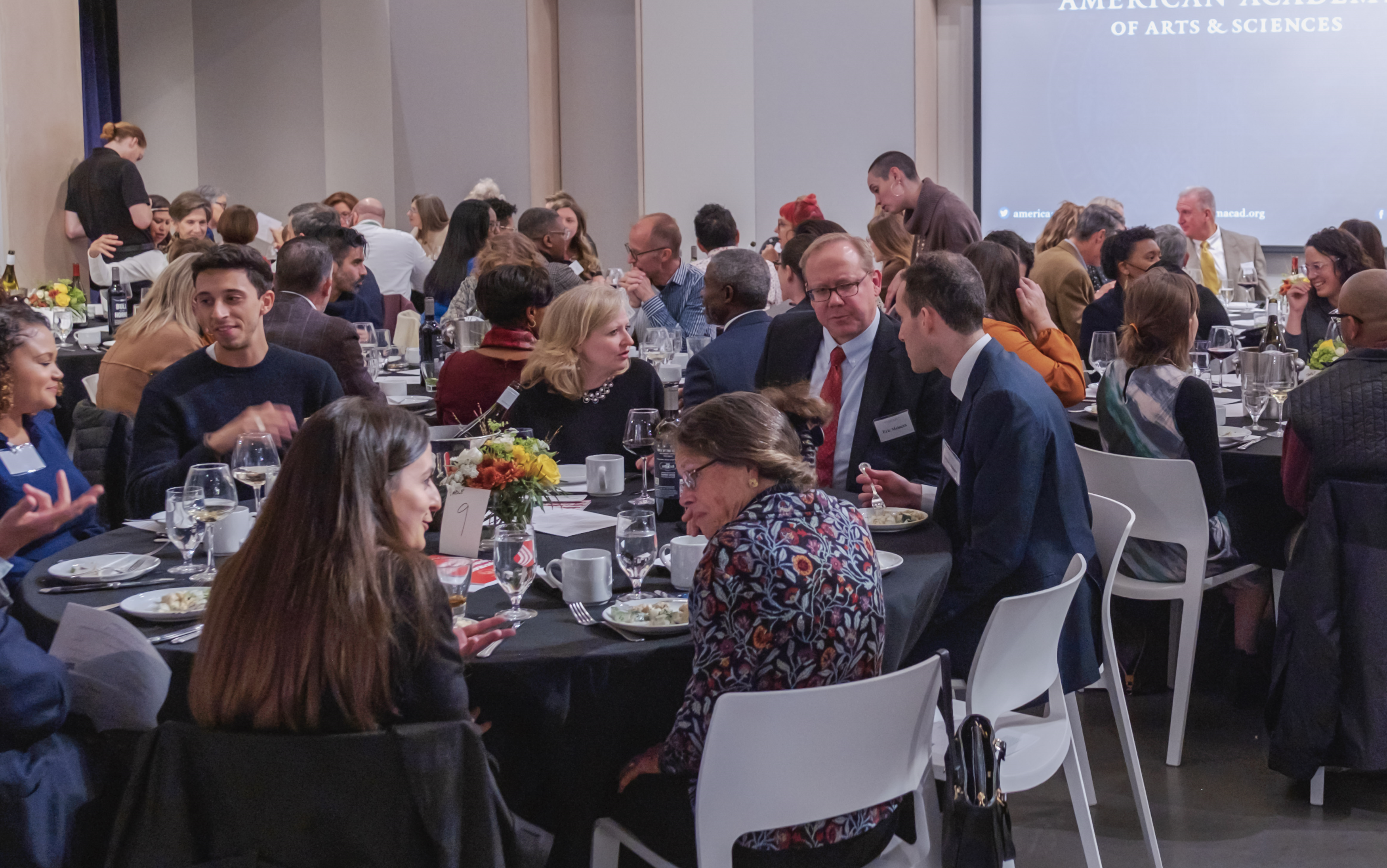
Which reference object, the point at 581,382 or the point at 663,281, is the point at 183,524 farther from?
the point at 663,281

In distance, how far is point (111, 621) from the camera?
1911 millimetres

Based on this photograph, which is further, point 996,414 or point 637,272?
point 637,272

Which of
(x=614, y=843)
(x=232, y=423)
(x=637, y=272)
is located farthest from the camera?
(x=637, y=272)

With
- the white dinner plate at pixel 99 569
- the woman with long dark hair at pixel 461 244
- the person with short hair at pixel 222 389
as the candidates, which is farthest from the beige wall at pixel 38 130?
the white dinner plate at pixel 99 569

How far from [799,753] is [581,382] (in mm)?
1964

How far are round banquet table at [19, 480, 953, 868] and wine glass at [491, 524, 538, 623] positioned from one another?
0.04 m

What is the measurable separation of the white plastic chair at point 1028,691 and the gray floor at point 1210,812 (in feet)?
1.83

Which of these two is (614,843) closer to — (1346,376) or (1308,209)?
(1346,376)

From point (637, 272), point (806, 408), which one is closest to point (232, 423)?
point (806, 408)

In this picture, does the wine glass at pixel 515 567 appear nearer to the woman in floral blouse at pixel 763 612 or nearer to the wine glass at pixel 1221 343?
the woman in floral blouse at pixel 763 612

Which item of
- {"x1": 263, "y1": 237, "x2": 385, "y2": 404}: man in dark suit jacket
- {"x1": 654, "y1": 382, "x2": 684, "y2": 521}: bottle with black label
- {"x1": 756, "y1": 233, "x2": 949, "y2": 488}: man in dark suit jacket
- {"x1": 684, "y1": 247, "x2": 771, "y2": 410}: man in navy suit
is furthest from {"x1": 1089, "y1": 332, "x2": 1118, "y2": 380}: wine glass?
{"x1": 263, "y1": 237, "x2": 385, "y2": 404}: man in dark suit jacket

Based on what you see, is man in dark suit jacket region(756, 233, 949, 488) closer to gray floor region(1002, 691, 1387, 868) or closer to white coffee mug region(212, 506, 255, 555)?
gray floor region(1002, 691, 1387, 868)

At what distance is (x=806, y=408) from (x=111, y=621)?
73.3 inches

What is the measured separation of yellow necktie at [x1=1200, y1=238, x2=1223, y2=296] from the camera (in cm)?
827
